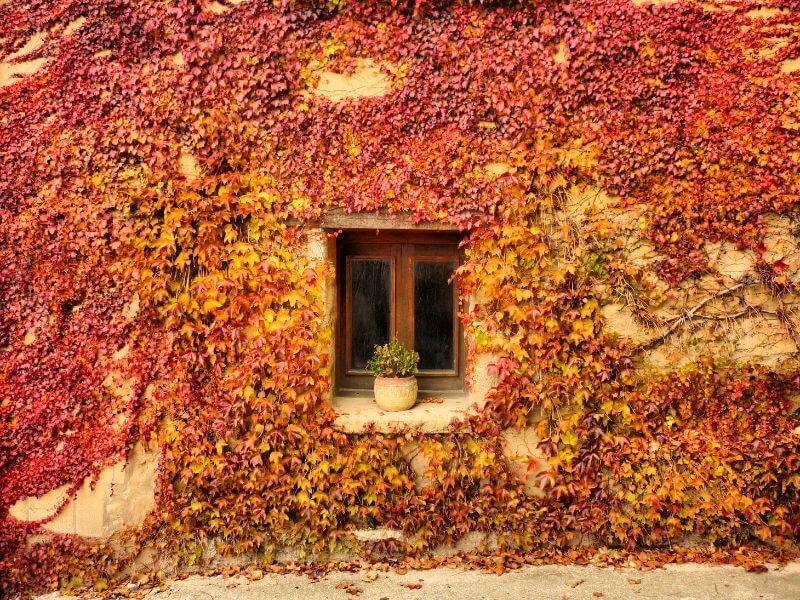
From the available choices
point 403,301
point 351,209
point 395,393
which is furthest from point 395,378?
point 351,209

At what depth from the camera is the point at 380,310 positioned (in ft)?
14.5

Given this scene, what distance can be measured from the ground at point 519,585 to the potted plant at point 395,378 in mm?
1167

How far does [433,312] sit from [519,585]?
2028mm

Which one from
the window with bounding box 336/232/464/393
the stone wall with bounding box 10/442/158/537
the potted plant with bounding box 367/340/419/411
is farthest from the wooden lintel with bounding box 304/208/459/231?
the stone wall with bounding box 10/442/158/537

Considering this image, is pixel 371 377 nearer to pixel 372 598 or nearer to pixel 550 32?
pixel 372 598

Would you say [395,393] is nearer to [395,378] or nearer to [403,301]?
[395,378]

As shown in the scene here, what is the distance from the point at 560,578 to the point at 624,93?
136 inches

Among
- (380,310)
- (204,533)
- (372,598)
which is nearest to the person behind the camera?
(372,598)

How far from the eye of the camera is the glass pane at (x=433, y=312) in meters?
4.39

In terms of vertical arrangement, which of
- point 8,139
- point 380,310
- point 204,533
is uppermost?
point 8,139

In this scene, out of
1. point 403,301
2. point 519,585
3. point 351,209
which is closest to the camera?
point 519,585

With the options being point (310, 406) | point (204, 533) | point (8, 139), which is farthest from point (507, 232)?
point (8, 139)

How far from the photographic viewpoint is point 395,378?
4031 mm

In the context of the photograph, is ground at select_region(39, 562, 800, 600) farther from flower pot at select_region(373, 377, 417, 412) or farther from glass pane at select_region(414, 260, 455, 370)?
glass pane at select_region(414, 260, 455, 370)
